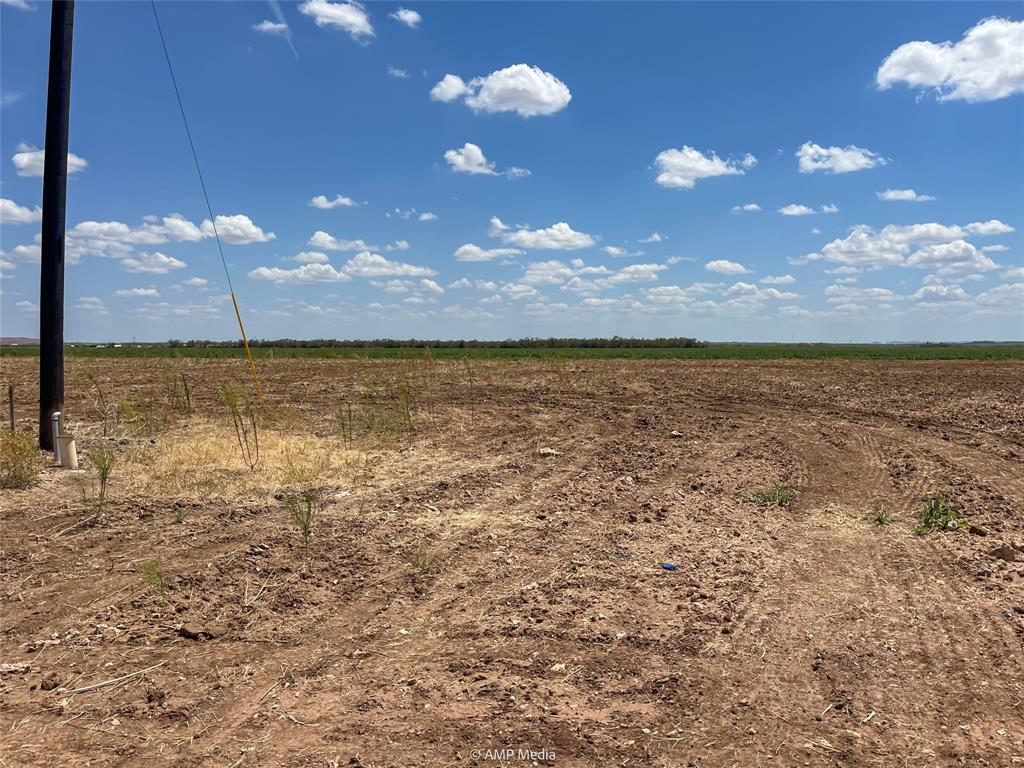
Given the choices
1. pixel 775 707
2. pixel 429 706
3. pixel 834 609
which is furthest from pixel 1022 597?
pixel 429 706

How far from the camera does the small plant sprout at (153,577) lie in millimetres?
3982

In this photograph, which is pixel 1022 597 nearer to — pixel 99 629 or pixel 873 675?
pixel 873 675

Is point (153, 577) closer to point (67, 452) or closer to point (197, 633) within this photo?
point (197, 633)

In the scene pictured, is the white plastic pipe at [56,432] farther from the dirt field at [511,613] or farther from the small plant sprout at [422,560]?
the small plant sprout at [422,560]

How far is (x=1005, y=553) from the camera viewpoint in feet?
15.7

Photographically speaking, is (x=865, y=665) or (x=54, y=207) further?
(x=54, y=207)

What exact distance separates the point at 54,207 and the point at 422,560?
7.06 metres

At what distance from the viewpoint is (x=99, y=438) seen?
8.85 meters

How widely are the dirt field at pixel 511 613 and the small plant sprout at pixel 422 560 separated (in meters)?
0.08

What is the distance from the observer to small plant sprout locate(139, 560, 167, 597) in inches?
157

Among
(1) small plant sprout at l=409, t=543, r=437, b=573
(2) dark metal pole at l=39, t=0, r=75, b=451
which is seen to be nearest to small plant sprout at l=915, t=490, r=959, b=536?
(1) small plant sprout at l=409, t=543, r=437, b=573

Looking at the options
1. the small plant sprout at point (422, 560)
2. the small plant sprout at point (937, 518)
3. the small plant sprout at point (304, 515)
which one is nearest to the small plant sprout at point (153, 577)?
the small plant sprout at point (304, 515)

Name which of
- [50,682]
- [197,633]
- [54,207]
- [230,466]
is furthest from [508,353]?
[50,682]

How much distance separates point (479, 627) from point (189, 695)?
1485mm
